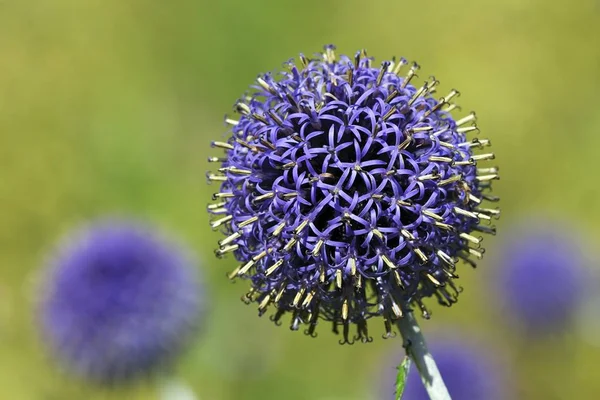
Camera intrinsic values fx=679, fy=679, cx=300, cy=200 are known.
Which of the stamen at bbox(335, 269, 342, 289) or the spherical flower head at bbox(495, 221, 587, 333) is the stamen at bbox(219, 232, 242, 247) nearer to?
the stamen at bbox(335, 269, 342, 289)

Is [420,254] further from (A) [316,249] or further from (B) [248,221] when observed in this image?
(B) [248,221]

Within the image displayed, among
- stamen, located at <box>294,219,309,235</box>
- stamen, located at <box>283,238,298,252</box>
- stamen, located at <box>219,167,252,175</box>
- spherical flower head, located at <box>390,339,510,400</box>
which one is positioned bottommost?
spherical flower head, located at <box>390,339,510,400</box>

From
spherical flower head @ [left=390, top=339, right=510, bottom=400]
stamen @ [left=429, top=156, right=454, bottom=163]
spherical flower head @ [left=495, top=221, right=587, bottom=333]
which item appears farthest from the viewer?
spherical flower head @ [left=495, top=221, right=587, bottom=333]

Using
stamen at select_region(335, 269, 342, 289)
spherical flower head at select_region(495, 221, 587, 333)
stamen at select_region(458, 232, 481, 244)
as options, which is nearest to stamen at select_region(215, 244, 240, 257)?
stamen at select_region(335, 269, 342, 289)

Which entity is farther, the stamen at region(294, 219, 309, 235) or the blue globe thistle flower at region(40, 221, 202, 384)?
the blue globe thistle flower at region(40, 221, 202, 384)

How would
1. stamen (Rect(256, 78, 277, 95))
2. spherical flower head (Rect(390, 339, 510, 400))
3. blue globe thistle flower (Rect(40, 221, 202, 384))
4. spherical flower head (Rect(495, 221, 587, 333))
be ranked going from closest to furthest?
stamen (Rect(256, 78, 277, 95)), blue globe thistle flower (Rect(40, 221, 202, 384)), spherical flower head (Rect(390, 339, 510, 400)), spherical flower head (Rect(495, 221, 587, 333))

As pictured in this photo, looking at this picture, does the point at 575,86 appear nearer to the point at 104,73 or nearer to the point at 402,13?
the point at 402,13
